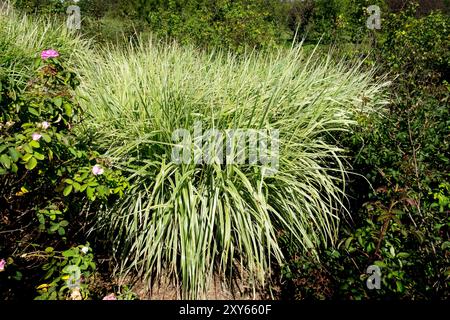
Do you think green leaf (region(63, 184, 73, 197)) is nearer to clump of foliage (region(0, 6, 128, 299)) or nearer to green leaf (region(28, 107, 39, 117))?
clump of foliage (region(0, 6, 128, 299))

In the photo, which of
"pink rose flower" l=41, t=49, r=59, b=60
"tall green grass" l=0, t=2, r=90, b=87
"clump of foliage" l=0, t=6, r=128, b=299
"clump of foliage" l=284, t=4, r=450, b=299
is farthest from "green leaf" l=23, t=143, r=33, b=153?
"tall green grass" l=0, t=2, r=90, b=87

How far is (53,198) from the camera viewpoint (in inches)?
67.4

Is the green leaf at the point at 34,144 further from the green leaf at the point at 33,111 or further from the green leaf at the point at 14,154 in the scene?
the green leaf at the point at 33,111

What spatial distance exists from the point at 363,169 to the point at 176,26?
5.00 meters

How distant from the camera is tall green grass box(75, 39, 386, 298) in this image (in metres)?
1.83

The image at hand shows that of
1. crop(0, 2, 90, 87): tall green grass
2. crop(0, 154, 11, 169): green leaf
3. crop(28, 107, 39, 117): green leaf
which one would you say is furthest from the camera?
crop(0, 2, 90, 87): tall green grass

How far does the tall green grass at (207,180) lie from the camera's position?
1834 millimetres

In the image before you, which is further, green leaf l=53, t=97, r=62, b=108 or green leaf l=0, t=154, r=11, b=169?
green leaf l=53, t=97, r=62, b=108

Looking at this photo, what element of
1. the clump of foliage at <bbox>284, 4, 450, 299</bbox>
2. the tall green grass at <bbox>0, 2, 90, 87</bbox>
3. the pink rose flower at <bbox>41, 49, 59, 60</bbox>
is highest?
the tall green grass at <bbox>0, 2, 90, 87</bbox>

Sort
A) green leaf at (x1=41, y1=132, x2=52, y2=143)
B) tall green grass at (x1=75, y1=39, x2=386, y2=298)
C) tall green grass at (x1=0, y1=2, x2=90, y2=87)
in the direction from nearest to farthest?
1. green leaf at (x1=41, y1=132, x2=52, y2=143)
2. tall green grass at (x1=75, y1=39, x2=386, y2=298)
3. tall green grass at (x1=0, y1=2, x2=90, y2=87)

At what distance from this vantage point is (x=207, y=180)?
6.52 feet

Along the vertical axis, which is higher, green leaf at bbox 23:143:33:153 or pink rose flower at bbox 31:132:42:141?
pink rose flower at bbox 31:132:42:141
